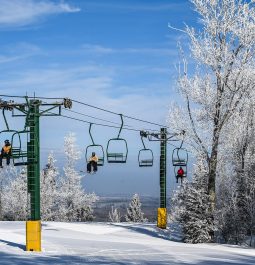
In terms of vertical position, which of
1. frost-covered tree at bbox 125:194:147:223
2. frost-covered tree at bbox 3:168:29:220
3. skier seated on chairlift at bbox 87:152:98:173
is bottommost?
frost-covered tree at bbox 125:194:147:223

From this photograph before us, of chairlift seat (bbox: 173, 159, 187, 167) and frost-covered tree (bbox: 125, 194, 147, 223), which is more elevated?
chairlift seat (bbox: 173, 159, 187, 167)

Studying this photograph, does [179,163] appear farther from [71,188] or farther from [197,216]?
[71,188]

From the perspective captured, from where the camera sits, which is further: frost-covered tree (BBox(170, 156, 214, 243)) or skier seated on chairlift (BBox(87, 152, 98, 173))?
frost-covered tree (BBox(170, 156, 214, 243))

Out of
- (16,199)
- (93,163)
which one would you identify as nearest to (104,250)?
(93,163)

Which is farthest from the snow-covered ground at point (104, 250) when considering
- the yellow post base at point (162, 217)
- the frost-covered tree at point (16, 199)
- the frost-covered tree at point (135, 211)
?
the frost-covered tree at point (135, 211)

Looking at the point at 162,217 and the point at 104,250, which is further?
the point at 162,217

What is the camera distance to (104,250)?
17703 mm

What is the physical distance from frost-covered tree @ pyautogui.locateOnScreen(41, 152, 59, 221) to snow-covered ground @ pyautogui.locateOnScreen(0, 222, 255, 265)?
24.2 meters

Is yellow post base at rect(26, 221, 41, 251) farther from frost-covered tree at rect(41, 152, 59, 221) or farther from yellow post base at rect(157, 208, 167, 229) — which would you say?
frost-covered tree at rect(41, 152, 59, 221)

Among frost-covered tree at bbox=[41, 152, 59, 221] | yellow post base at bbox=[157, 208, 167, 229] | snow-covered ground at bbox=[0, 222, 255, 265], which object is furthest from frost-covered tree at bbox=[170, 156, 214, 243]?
frost-covered tree at bbox=[41, 152, 59, 221]

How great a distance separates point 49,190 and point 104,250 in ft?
107

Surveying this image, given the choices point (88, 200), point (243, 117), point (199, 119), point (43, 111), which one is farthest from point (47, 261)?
point (88, 200)

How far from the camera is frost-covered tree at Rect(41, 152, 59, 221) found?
161 ft

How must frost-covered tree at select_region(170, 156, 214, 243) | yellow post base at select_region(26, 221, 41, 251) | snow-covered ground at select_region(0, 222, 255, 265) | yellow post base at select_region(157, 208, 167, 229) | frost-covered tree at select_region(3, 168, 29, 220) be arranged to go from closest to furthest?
A: 1. snow-covered ground at select_region(0, 222, 255, 265)
2. yellow post base at select_region(26, 221, 41, 251)
3. frost-covered tree at select_region(170, 156, 214, 243)
4. yellow post base at select_region(157, 208, 167, 229)
5. frost-covered tree at select_region(3, 168, 29, 220)
